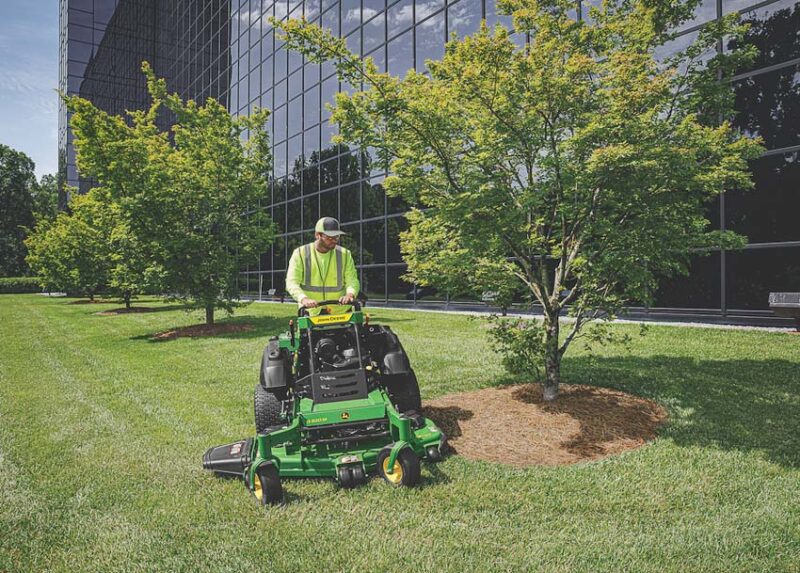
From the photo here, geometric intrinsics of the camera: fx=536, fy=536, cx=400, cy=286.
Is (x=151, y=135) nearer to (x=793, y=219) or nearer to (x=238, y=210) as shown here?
(x=238, y=210)

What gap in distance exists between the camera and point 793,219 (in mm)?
10477

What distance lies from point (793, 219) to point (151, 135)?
15980 mm

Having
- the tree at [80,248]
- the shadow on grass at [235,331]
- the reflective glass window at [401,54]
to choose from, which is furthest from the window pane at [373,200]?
the tree at [80,248]

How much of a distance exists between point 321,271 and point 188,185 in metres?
10.6

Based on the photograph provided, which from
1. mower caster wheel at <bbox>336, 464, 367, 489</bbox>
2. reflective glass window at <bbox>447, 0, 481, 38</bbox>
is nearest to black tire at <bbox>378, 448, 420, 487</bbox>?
mower caster wheel at <bbox>336, 464, 367, 489</bbox>

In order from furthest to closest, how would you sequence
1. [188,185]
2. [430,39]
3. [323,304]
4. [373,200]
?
[373,200]
[430,39]
[188,185]
[323,304]

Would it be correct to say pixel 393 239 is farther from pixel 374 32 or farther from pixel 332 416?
pixel 332 416

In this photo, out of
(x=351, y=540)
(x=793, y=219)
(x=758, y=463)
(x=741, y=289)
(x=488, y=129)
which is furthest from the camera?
(x=741, y=289)

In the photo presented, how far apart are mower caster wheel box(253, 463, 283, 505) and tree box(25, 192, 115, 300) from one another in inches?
557

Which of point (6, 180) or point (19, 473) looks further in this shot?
point (6, 180)

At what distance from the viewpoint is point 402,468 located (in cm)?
386

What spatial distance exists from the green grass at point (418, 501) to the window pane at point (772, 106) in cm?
606

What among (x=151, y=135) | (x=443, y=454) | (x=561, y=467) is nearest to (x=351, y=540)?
(x=443, y=454)

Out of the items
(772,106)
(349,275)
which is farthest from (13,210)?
(772,106)
